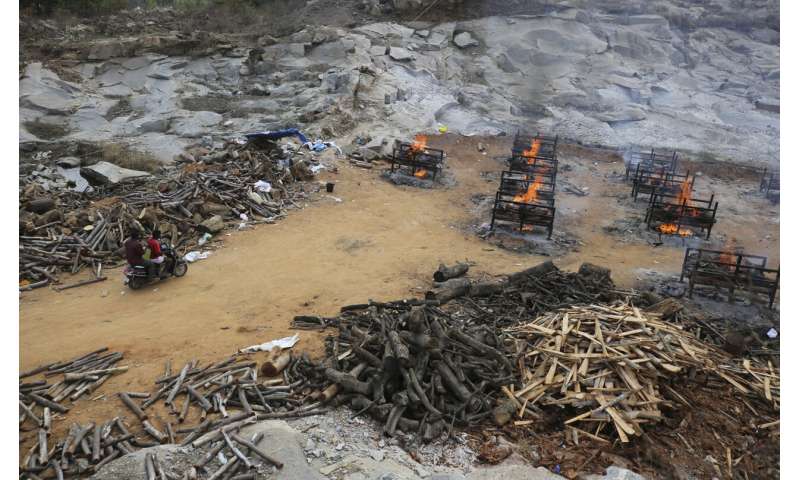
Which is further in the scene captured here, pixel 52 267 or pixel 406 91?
pixel 406 91

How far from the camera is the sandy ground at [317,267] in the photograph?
8.91 m

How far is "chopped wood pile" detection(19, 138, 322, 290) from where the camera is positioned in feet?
41.9

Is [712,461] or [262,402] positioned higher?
[712,461]

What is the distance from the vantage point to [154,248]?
444 inches

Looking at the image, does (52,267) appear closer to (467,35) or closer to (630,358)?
(630,358)

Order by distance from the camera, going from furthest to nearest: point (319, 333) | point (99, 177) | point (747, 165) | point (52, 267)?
point (747, 165) < point (99, 177) < point (52, 267) < point (319, 333)

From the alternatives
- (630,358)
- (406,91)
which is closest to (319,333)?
(630,358)

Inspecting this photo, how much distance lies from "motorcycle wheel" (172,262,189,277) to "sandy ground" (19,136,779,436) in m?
0.17

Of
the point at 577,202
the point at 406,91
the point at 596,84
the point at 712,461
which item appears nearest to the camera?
the point at 712,461

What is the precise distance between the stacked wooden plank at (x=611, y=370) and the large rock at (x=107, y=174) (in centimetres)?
1422

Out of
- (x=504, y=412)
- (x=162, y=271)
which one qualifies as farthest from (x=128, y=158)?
(x=504, y=412)

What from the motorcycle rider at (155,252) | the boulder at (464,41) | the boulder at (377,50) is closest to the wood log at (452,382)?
the motorcycle rider at (155,252)

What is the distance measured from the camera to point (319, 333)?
29.7 feet

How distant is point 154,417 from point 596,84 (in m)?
29.6
